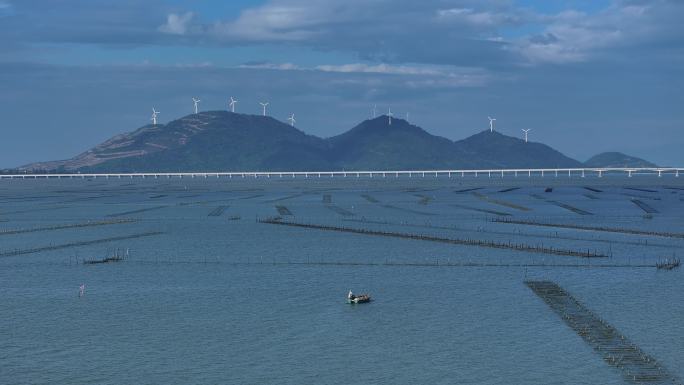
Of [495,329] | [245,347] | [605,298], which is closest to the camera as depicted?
[245,347]

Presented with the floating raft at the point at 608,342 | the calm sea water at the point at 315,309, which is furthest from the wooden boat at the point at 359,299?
the floating raft at the point at 608,342

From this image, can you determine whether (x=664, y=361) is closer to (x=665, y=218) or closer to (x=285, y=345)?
(x=285, y=345)

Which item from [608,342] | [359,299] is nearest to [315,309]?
[359,299]

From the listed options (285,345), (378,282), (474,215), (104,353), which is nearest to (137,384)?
(104,353)

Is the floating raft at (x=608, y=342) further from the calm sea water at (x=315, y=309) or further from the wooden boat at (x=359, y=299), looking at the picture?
the wooden boat at (x=359, y=299)

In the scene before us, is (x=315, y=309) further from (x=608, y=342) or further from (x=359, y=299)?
(x=608, y=342)

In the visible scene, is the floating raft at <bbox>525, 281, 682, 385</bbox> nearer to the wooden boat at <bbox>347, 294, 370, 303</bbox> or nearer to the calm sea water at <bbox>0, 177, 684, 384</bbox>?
the calm sea water at <bbox>0, 177, 684, 384</bbox>
